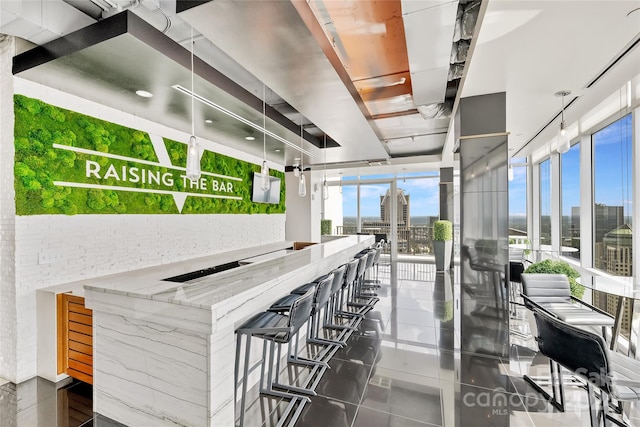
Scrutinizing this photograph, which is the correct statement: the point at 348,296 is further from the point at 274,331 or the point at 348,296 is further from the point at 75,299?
the point at 75,299

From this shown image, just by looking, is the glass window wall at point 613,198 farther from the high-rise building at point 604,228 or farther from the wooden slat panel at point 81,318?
the wooden slat panel at point 81,318

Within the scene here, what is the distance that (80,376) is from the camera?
2641 mm

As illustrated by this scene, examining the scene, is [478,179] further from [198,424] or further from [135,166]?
[135,166]

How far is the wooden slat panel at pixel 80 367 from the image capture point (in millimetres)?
2611

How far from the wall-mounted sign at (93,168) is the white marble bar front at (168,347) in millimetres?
1429

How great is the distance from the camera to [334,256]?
3.82m

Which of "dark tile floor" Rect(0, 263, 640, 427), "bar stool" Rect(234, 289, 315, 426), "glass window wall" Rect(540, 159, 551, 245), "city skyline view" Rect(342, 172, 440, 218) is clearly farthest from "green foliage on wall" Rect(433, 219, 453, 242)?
"bar stool" Rect(234, 289, 315, 426)

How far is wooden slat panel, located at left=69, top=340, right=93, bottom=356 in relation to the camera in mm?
2596

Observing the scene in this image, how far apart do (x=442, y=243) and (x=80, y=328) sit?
25.5ft

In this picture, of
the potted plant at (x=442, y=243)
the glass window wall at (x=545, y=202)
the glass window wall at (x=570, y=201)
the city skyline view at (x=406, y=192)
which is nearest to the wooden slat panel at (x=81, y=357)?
the glass window wall at (x=570, y=201)

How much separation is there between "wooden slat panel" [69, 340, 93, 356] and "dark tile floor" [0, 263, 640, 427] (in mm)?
321

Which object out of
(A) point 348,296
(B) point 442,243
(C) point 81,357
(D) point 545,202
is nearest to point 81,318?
(C) point 81,357

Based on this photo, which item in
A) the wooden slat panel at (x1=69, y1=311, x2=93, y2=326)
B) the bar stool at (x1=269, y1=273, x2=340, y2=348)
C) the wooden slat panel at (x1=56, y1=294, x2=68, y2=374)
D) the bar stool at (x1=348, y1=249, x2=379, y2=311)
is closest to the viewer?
the bar stool at (x1=269, y1=273, x2=340, y2=348)

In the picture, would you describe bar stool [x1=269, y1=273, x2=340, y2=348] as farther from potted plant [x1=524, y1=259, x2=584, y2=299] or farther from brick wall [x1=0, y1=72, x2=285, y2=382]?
potted plant [x1=524, y1=259, x2=584, y2=299]
